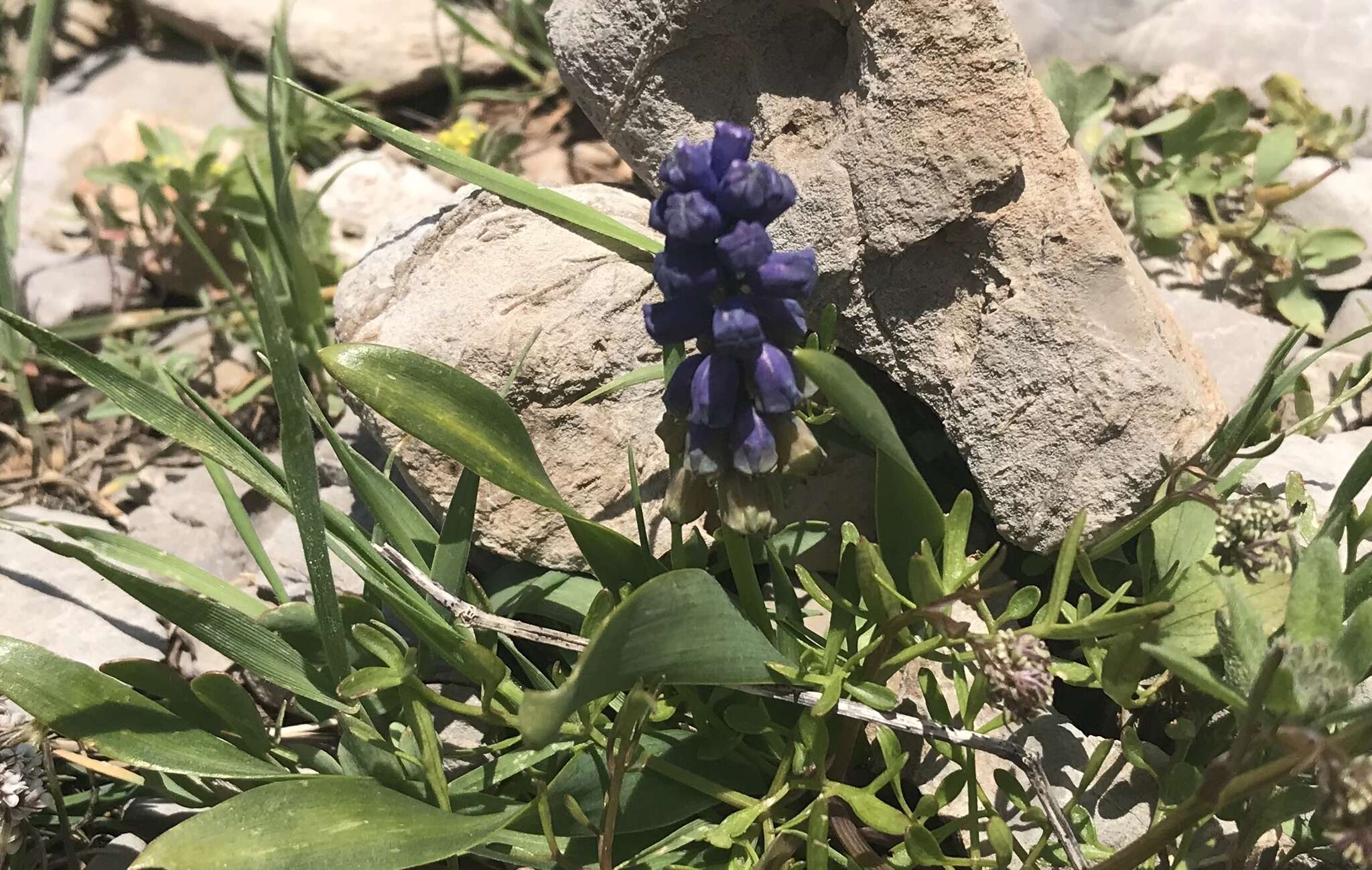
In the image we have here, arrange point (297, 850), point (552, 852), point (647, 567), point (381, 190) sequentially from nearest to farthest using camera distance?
point (297, 850), point (552, 852), point (647, 567), point (381, 190)

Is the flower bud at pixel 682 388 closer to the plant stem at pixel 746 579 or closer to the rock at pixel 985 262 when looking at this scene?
the plant stem at pixel 746 579

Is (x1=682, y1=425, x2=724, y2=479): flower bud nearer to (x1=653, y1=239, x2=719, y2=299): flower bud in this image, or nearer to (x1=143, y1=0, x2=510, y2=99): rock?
(x1=653, y1=239, x2=719, y2=299): flower bud

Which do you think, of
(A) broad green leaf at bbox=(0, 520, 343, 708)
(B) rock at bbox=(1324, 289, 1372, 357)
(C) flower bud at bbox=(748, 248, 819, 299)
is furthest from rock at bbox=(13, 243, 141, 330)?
(B) rock at bbox=(1324, 289, 1372, 357)

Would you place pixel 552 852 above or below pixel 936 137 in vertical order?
below

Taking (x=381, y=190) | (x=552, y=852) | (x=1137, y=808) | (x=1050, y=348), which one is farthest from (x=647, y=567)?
(x=381, y=190)

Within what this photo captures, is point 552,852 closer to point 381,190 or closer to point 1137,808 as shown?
point 1137,808

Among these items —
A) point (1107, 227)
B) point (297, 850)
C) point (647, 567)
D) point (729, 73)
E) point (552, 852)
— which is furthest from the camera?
point (729, 73)

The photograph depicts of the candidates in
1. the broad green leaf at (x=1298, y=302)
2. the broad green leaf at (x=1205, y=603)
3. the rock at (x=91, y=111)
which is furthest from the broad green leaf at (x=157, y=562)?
the broad green leaf at (x=1298, y=302)
